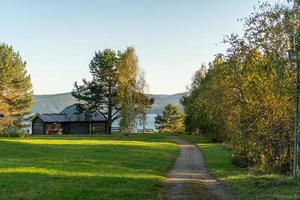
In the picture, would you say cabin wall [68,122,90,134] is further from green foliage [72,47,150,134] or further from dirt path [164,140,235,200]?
dirt path [164,140,235,200]

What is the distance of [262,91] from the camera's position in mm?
30672

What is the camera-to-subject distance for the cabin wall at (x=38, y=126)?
10038 centimetres

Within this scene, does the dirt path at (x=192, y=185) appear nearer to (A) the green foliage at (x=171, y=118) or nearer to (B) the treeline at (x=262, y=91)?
(B) the treeline at (x=262, y=91)

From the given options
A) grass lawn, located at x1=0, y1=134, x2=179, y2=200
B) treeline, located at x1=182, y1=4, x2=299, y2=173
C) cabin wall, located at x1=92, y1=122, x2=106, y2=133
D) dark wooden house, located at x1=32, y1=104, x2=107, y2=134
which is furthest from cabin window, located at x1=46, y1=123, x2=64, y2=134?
treeline, located at x1=182, y1=4, x2=299, y2=173

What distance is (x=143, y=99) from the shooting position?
279 ft

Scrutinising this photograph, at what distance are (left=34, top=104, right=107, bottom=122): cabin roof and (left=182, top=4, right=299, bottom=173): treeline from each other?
6568 centimetres

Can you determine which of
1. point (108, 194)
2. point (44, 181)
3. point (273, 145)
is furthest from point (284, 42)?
point (44, 181)

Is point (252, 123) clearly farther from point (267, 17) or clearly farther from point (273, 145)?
point (267, 17)

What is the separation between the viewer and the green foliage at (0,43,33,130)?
86.1m

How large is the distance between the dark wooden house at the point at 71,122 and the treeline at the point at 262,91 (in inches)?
2637

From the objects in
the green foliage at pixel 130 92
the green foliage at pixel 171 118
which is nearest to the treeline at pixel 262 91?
the green foliage at pixel 130 92

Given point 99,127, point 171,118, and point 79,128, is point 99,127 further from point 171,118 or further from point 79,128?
point 171,118

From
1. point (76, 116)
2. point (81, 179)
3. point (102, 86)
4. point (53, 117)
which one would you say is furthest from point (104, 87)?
point (81, 179)

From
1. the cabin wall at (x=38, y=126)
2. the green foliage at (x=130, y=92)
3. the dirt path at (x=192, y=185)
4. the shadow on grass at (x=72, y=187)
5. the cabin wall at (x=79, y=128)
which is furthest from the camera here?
the cabin wall at (x=79, y=128)
